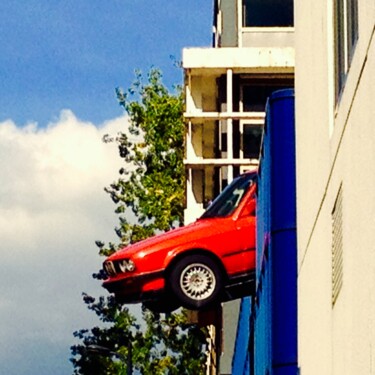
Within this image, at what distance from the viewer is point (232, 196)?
1877cm

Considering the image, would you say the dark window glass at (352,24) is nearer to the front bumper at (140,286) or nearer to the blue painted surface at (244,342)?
the front bumper at (140,286)

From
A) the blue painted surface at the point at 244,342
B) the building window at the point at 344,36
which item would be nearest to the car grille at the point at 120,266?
the blue painted surface at the point at 244,342

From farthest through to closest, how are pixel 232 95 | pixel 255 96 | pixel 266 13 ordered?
pixel 266 13 < pixel 255 96 < pixel 232 95

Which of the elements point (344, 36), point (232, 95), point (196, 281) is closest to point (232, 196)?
point (196, 281)

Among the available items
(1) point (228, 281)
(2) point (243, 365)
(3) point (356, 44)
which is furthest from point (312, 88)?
(2) point (243, 365)

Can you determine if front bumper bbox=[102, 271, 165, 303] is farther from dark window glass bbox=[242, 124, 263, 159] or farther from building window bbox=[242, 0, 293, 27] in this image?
building window bbox=[242, 0, 293, 27]

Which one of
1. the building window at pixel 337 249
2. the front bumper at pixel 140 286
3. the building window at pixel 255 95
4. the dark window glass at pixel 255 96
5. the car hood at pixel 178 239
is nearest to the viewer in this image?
the building window at pixel 337 249

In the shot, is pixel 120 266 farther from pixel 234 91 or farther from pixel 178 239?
pixel 234 91

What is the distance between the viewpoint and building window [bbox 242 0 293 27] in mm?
32500

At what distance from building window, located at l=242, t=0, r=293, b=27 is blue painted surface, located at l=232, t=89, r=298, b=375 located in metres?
17.8

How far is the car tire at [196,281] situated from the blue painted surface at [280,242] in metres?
3.30

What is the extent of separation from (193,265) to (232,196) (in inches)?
39.8

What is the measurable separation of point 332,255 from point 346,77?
128 centimetres

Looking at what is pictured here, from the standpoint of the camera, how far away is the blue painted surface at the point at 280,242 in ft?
45.0
